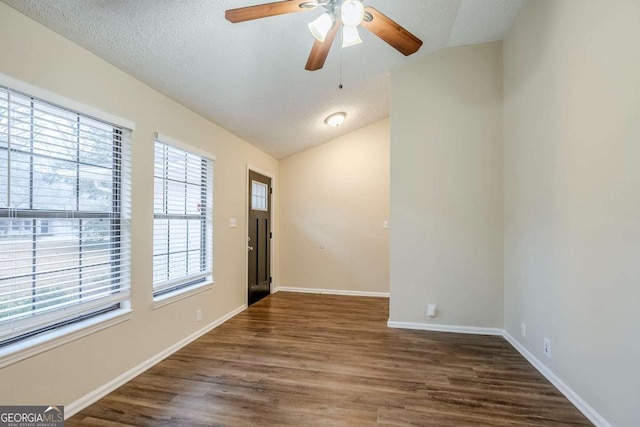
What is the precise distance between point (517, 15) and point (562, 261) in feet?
7.97

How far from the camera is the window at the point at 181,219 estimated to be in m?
2.73

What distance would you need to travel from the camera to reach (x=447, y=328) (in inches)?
132

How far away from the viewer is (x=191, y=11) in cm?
193

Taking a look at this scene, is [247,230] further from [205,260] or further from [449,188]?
[449,188]

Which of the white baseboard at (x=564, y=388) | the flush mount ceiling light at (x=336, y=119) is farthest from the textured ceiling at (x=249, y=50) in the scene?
the white baseboard at (x=564, y=388)

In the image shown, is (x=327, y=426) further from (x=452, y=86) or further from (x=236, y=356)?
(x=452, y=86)

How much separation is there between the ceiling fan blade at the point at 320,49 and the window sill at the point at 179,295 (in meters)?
2.43

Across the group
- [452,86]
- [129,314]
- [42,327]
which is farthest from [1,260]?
[452,86]

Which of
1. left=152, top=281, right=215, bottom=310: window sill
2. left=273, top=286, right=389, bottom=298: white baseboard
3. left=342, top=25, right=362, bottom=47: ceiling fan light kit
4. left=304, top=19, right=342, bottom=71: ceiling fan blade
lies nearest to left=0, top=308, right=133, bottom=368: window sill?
left=152, top=281, right=215, bottom=310: window sill

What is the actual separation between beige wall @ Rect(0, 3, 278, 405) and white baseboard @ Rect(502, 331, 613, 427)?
10.9 ft

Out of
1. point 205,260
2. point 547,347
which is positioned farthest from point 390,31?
point 205,260

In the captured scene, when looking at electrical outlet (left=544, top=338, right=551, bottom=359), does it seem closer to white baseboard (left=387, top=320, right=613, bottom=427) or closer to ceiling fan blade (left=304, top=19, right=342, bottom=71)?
white baseboard (left=387, top=320, right=613, bottom=427)

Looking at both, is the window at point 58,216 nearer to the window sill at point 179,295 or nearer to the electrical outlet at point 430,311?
the window sill at point 179,295

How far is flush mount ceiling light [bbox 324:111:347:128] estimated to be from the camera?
13.7 feet
